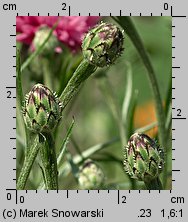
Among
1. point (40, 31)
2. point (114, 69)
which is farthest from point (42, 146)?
point (114, 69)

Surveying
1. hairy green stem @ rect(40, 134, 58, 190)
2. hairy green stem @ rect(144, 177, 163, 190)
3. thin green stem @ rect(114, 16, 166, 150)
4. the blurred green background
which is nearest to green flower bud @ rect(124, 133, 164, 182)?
hairy green stem @ rect(144, 177, 163, 190)

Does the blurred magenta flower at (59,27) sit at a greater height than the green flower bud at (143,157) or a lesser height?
greater

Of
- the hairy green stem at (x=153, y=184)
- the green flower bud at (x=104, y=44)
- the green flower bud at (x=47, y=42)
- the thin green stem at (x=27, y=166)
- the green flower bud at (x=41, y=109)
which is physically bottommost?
the hairy green stem at (x=153, y=184)

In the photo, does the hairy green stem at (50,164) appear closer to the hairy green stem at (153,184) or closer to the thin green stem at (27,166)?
the thin green stem at (27,166)

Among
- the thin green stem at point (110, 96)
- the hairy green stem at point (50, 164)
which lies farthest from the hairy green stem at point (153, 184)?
the thin green stem at point (110, 96)

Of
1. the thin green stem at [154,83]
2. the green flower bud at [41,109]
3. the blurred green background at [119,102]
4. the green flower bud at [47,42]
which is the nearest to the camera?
the green flower bud at [41,109]

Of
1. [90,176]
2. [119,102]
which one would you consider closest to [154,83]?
[90,176]

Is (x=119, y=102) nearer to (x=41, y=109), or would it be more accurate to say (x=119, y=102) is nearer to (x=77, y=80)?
(x=77, y=80)
